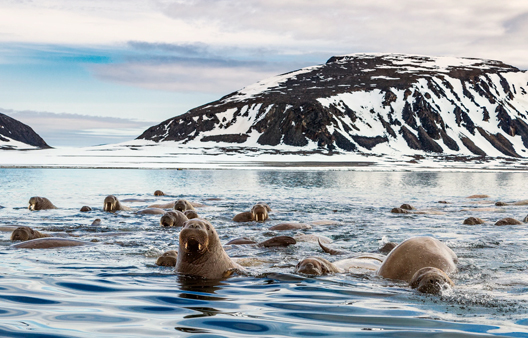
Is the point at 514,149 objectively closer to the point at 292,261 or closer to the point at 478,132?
the point at 478,132

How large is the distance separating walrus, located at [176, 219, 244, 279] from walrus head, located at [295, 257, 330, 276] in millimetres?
1283

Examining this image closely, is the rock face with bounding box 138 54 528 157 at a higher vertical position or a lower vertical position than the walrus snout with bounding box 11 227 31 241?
higher

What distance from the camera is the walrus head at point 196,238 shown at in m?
9.76

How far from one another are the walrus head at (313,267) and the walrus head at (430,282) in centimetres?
181

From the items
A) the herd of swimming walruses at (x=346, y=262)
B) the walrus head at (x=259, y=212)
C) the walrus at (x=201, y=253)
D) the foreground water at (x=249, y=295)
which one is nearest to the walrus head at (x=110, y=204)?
the foreground water at (x=249, y=295)

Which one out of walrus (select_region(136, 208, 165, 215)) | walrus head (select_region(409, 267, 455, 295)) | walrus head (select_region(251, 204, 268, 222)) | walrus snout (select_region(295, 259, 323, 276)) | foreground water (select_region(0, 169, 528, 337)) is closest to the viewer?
foreground water (select_region(0, 169, 528, 337))

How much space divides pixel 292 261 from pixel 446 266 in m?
3.38

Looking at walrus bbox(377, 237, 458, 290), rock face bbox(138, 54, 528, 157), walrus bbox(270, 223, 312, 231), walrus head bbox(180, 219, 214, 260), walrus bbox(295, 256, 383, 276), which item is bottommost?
walrus bbox(270, 223, 312, 231)

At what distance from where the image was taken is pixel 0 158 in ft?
351

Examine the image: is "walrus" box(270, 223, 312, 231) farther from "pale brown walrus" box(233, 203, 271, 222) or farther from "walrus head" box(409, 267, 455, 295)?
"walrus head" box(409, 267, 455, 295)

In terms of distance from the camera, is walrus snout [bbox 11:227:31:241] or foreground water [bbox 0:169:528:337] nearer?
foreground water [bbox 0:169:528:337]

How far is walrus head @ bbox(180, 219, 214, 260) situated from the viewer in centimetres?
976

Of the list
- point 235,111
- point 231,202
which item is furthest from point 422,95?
point 231,202

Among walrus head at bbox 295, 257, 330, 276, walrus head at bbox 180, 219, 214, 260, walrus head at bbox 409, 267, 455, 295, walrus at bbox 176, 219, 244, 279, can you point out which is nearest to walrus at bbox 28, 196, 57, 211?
walrus at bbox 176, 219, 244, 279
